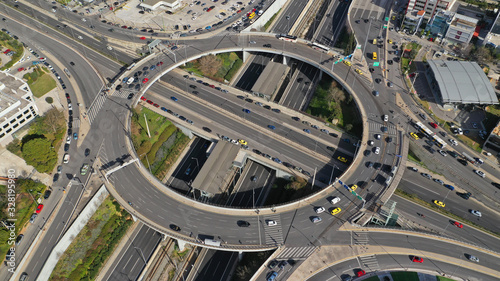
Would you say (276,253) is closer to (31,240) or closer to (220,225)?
(220,225)

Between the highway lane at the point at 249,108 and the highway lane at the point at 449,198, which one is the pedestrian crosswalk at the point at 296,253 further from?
the highway lane at the point at 449,198

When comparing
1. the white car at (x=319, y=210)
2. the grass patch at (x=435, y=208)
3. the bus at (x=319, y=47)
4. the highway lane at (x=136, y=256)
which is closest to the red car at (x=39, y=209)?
the highway lane at (x=136, y=256)

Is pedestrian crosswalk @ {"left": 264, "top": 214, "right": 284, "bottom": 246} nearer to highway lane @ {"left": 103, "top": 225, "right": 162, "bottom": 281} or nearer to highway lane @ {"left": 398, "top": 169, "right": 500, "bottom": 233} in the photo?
highway lane @ {"left": 103, "top": 225, "right": 162, "bottom": 281}

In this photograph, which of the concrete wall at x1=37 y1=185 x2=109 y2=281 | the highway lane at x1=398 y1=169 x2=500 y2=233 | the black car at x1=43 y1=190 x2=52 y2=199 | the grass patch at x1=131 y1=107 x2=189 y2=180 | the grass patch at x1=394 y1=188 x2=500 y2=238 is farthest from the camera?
the grass patch at x1=131 y1=107 x2=189 y2=180

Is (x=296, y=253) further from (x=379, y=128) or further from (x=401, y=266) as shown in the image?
(x=379, y=128)

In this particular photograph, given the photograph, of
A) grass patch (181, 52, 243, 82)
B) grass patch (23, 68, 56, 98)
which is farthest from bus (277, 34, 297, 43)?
grass patch (23, 68, 56, 98)

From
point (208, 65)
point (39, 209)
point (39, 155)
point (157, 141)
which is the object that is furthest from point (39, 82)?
point (208, 65)
